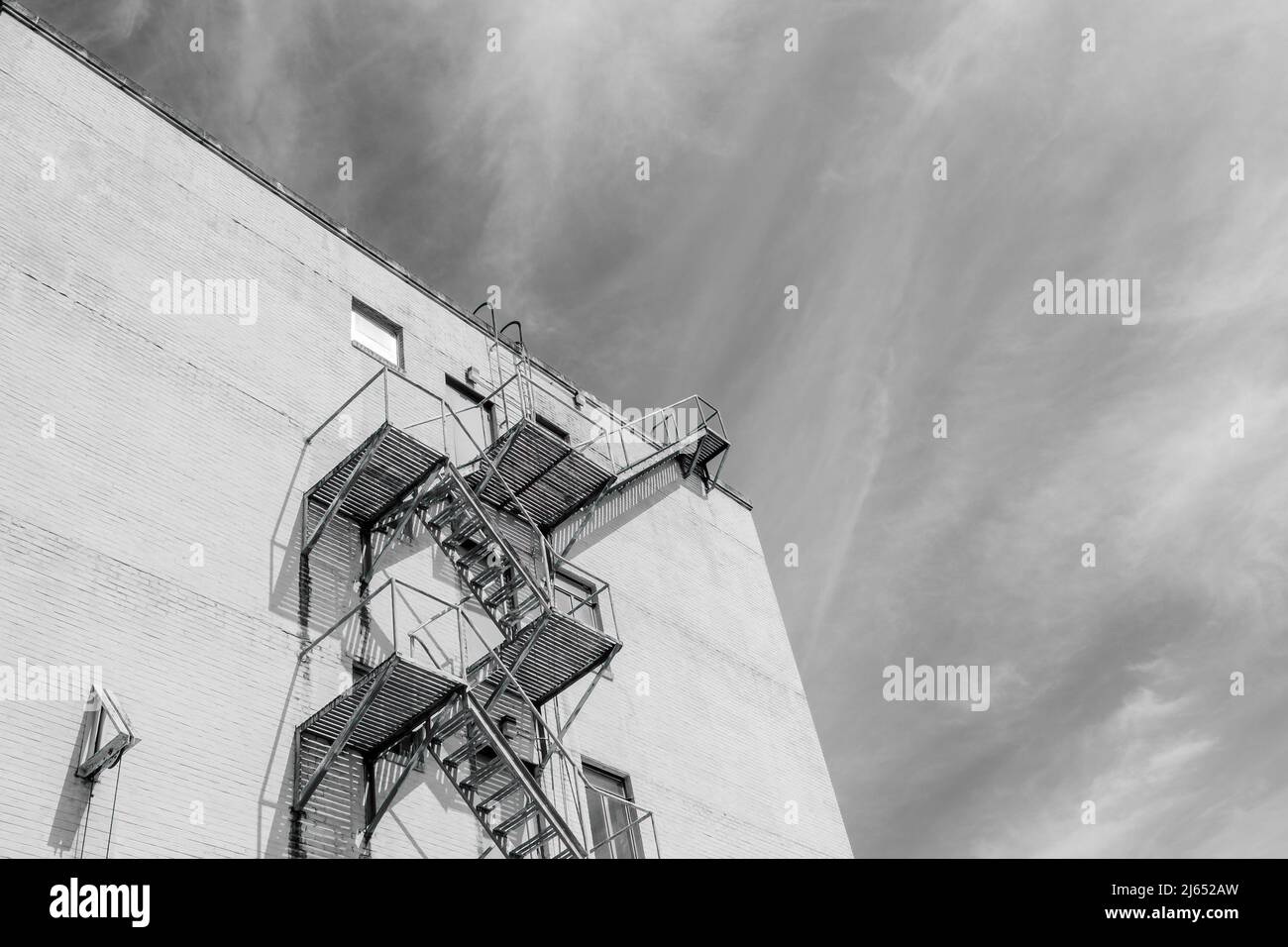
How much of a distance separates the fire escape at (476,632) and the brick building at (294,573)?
0.06 meters

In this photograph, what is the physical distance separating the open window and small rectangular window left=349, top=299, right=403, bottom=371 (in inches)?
350

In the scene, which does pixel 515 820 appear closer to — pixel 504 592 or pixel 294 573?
pixel 504 592

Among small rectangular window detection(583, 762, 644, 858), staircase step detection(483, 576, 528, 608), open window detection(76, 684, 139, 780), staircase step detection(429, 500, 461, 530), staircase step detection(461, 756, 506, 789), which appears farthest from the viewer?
staircase step detection(429, 500, 461, 530)

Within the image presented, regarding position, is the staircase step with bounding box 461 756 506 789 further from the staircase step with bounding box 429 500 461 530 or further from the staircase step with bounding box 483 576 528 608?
the staircase step with bounding box 429 500 461 530

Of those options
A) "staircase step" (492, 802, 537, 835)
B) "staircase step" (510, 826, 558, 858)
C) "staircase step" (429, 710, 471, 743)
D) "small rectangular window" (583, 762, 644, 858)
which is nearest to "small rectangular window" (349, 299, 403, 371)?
"staircase step" (429, 710, 471, 743)

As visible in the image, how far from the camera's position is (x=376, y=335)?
21062 mm

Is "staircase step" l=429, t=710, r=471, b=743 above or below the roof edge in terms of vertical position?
below

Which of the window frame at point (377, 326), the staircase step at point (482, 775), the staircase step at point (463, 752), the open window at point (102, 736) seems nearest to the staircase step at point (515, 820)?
the staircase step at point (482, 775)

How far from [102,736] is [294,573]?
13.5 ft

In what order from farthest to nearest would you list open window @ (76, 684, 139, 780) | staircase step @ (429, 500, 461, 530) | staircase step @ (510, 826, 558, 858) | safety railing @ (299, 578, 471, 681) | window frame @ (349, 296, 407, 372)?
window frame @ (349, 296, 407, 372) → staircase step @ (429, 500, 461, 530) → safety railing @ (299, 578, 471, 681) → staircase step @ (510, 826, 558, 858) → open window @ (76, 684, 139, 780)

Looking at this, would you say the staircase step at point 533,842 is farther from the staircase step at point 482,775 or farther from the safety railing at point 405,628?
the safety railing at point 405,628

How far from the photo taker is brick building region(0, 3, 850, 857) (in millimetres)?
13414

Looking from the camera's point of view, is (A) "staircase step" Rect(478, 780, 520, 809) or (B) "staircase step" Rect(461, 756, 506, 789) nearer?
(A) "staircase step" Rect(478, 780, 520, 809)

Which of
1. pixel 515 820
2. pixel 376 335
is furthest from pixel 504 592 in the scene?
pixel 376 335
